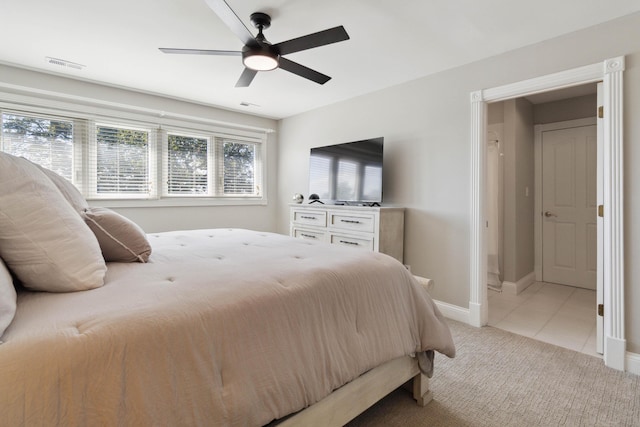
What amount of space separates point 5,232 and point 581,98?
18.3 feet

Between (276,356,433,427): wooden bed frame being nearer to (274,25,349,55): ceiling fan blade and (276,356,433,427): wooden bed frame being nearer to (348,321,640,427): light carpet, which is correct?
(348,321,640,427): light carpet

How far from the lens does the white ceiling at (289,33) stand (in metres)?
2.09

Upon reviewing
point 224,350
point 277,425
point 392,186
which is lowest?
point 277,425

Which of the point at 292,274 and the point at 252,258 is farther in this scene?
the point at 252,258

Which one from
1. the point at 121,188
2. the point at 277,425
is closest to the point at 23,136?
the point at 121,188

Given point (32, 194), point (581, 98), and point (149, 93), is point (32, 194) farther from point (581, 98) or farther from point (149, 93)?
point (581, 98)

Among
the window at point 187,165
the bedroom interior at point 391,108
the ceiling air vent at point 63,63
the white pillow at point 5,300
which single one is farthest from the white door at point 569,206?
the ceiling air vent at point 63,63

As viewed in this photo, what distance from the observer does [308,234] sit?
13.1 ft

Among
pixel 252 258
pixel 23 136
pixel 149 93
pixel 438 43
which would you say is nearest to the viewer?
pixel 252 258

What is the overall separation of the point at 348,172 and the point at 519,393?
2.60 meters

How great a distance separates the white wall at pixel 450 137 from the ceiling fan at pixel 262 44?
1377 mm

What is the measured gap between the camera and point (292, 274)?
1318mm

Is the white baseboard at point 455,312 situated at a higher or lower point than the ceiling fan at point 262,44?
lower

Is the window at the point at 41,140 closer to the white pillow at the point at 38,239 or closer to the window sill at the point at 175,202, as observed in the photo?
the window sill at the point at 175,202
